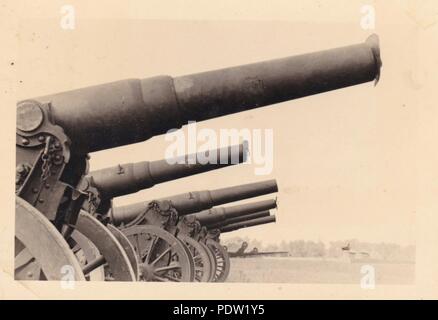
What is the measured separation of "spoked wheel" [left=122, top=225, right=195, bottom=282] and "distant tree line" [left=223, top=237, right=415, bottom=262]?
1.29 metres

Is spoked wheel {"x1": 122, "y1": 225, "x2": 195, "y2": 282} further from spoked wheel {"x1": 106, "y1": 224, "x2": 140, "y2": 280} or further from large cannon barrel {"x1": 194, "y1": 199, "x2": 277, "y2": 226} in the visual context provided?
large cannon barrel {"x1": 194, "y1": 199, "x2": 277, "y2": 226}

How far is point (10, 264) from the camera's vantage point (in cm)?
657

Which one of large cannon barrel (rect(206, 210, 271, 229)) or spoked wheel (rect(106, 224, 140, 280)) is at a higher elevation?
large cannon barrel (rect(206, 210, 271, 229))

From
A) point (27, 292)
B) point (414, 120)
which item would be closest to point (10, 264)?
point (27, 292)

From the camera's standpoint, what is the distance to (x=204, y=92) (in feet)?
21.9

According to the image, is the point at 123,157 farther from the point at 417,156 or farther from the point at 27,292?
the point at 417,156

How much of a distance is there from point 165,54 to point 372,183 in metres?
2.66

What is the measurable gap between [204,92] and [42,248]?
1992mm

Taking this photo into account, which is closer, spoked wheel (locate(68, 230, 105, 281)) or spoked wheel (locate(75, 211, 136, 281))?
spoked wheel (locate(75, 211, 136, 281))

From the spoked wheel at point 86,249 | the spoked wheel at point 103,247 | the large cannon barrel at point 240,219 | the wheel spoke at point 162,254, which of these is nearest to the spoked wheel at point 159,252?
the wheel spoke at point 162,254

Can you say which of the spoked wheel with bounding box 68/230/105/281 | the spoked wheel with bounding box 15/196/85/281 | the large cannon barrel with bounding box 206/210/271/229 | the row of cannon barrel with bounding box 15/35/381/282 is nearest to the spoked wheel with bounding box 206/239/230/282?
the large cannon barrel with bounding box 206/210/271/229

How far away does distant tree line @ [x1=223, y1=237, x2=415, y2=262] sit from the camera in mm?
7527

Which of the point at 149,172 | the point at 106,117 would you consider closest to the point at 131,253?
the point at 149,172

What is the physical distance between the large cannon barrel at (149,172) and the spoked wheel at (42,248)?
9.97 ft
